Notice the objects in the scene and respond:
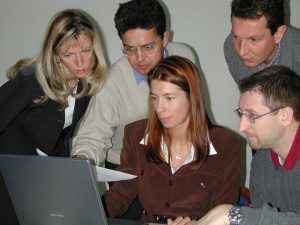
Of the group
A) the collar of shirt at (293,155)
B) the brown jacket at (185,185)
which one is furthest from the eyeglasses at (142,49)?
the collar of shirt at (293,155)

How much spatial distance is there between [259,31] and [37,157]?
1082 millimetres

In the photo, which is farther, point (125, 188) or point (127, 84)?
point (127, 84)

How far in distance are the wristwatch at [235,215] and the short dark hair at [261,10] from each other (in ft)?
2.80

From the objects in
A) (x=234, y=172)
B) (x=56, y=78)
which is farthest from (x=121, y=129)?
(x=234, y=172)

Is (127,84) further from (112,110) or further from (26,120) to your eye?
(26,120)

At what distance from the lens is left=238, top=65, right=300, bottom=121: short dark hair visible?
144 cm

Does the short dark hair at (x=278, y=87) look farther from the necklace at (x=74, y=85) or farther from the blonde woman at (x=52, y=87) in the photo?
the necklace at (x=74, y=85)

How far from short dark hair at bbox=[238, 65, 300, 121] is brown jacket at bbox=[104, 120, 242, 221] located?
351 millimetres

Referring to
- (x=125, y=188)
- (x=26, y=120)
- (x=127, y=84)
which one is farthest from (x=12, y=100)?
(x=125, y=188)

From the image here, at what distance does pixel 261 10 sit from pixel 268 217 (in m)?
0.91

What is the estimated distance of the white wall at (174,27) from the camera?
269 cm

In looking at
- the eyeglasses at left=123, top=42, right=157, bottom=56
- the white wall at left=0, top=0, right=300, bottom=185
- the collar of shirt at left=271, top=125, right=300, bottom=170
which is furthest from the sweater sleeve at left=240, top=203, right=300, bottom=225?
the white wall at left=0, top=0, right=300, bottom=185

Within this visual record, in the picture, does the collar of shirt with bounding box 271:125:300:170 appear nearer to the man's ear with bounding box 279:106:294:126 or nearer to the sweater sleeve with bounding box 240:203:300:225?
the man's ear with bounding box 279:106:294:126

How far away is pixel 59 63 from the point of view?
74.3 inches
